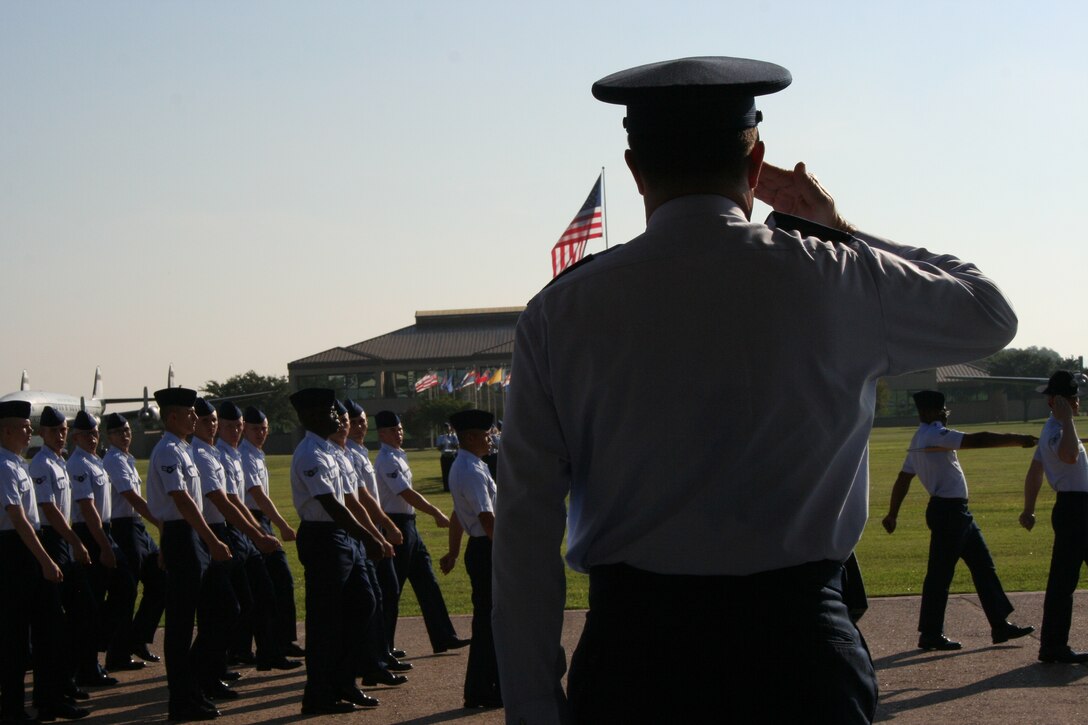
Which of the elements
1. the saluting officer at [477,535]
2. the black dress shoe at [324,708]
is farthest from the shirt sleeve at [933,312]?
the black dress shoe at [324,708]

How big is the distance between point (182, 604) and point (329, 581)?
100 cm

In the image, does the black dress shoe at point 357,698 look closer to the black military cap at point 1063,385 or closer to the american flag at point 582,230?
the black military cap at point 1063,385

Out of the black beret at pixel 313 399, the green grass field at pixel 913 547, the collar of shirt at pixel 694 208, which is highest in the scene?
the collar of shirt at pixel 694 208

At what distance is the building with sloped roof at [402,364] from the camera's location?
10706 centimetres

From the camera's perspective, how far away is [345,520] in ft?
29.3

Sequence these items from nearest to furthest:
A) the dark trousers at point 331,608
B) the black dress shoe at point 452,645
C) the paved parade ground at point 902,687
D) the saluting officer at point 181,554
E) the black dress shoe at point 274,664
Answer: the paved parade ground at point 902,687 → the saluting officer at point 181,554 → the dark trousers at point 331,608 → the black dress shoe at point 274,664 → the black dress shoe at point 452,645

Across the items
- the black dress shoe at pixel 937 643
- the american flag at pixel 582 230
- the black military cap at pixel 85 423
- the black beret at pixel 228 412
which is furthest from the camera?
the american flag at pixel 582 230

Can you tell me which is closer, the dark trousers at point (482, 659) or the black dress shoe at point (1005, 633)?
the dark trousers at point (482, 659)

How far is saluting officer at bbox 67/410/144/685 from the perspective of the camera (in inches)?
418

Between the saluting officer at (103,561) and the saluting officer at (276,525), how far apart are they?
1.10 meters

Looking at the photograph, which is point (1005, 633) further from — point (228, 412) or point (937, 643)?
point (228, 412)

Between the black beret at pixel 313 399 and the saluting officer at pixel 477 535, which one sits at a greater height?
the black beret at pixel 313 399

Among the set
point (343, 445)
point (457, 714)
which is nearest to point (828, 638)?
point (457, 714)

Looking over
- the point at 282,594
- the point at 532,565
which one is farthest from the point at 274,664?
the point at 532,565
